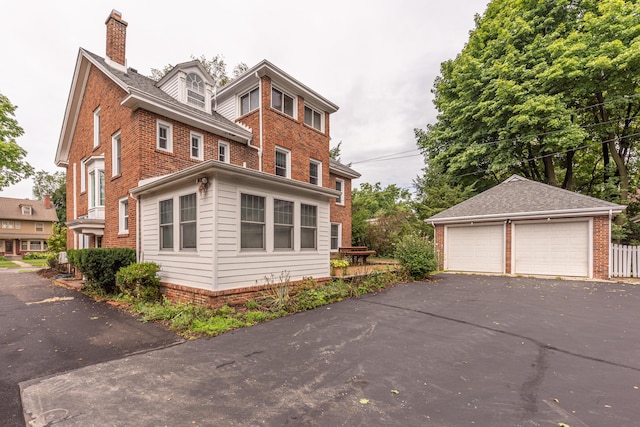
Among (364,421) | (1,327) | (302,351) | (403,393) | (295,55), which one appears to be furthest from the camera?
(295,55)

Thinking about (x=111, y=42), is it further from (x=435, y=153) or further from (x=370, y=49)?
(x=435, y=153)

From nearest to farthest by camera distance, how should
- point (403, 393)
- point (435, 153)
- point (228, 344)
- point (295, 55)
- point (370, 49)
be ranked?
point (403, 393)
point (228, 344)
point (370, 49)
point (295, 55)
point (435, 153)

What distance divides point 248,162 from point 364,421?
11658mm

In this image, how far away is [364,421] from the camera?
2.73 m

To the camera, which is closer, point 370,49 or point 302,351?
point 302,351

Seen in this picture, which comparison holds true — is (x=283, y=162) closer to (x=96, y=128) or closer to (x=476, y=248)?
(x=96, y=128)

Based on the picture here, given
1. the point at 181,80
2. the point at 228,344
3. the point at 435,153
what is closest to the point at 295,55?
the point at 181,80

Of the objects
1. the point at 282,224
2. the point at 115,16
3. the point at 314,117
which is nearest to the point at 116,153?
the point at 115,16

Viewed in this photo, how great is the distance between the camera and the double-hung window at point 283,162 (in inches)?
511

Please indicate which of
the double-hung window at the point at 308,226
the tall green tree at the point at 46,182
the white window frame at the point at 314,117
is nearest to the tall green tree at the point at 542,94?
the white window frame at the point at 314,117

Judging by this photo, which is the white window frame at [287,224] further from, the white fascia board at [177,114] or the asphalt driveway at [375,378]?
the white fascia board at [177,114]

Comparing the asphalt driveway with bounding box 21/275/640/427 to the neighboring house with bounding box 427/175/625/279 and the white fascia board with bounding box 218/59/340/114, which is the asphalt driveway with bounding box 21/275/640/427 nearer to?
the neighboring house with bounding box 427/175/625/279

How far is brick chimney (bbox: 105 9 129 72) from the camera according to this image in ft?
37.6

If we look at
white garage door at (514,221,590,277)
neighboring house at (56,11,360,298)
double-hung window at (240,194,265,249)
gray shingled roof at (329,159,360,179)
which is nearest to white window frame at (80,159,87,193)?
neighboring house at (56,11,360,298)
